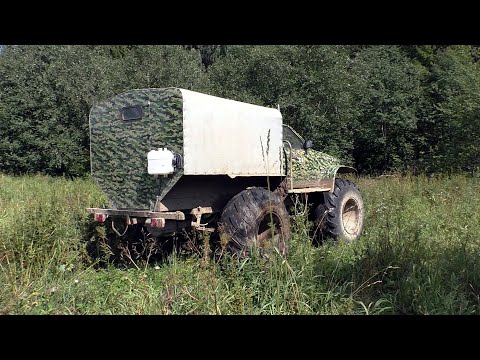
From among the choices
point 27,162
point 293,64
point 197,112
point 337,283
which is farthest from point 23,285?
point 27,162

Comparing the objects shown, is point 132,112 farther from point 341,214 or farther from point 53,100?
point 53,100

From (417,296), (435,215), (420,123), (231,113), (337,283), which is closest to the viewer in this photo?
(417,296)

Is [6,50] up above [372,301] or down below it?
above

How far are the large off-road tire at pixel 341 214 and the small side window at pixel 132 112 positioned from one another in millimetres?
3249

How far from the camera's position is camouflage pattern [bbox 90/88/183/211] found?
211 inches

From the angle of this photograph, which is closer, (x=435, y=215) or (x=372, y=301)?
(x=372, y=301)

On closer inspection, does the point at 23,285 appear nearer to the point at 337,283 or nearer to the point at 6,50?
the point at 337,283

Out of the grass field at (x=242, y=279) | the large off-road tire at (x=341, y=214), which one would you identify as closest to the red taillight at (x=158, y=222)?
the grass field at (x=242, y=279)

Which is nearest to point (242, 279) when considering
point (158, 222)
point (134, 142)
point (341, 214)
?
point (158, 222)

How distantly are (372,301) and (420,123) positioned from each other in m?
20.5

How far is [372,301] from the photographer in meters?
4.24

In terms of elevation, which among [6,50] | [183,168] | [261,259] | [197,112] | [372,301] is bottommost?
[372,301]

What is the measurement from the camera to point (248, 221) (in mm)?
5641

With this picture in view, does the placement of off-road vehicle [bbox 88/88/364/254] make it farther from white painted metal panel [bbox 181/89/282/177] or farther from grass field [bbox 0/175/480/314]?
grass field [bbox 0/175/480/314]
